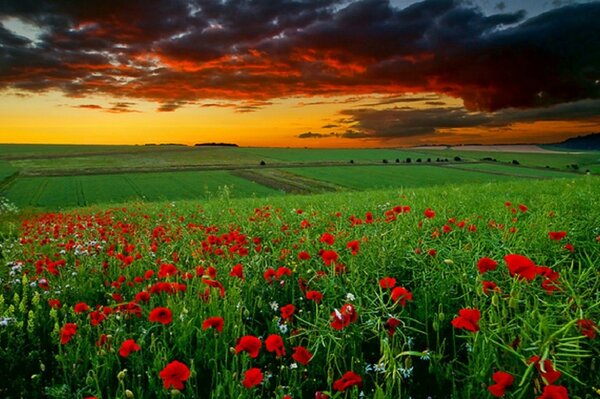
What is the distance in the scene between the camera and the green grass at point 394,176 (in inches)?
2031

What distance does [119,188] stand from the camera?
157 feet

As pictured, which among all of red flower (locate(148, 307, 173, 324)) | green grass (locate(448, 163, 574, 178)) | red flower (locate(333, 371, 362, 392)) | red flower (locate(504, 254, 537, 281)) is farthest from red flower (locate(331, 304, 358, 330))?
green grass (locate(448, 163, 574, 178))

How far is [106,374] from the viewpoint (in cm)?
311

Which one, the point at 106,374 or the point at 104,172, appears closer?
the point at 106,374

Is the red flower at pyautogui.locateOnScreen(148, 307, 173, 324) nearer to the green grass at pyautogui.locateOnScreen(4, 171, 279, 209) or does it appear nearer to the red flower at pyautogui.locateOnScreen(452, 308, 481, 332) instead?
the red flower at pyautogui.locateOnScreen(452, 308, 481, 332)

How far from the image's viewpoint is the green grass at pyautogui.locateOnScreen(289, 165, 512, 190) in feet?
169

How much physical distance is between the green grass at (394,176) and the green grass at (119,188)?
10930 mm

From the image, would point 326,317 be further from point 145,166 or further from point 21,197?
point 145,166

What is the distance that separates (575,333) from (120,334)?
3299mm

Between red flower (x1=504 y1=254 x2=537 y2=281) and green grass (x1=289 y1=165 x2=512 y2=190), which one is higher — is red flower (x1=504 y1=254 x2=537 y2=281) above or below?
above

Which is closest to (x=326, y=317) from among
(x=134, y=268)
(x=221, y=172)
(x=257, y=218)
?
(x=134, y=268)

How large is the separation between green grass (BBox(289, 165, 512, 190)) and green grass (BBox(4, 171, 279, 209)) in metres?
10.9

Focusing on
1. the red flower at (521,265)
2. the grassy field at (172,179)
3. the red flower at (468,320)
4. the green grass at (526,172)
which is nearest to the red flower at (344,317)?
the red flower at (468,320)

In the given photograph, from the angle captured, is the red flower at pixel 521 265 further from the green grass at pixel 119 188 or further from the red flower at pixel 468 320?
the green grass at pixel 119 188
